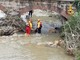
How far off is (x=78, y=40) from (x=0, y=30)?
6.56 m

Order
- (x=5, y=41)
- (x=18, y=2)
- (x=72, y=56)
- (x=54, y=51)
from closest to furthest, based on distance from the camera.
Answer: (x=72, y=56) → (x=54, y=51) → (x=5, y=41) → (x=18, y=2)

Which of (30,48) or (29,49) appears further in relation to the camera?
(30,48)

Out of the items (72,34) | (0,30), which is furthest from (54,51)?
(0,30)

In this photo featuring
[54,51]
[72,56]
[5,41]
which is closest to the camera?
[72,56]

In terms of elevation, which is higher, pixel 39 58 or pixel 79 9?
pixel 79 9

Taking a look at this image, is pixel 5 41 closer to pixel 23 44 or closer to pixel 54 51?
pixel 23 44

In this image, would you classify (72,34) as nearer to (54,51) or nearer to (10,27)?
(54,51)

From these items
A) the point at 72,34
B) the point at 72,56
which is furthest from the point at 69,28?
the point at 72,56

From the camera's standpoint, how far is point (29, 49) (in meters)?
24.8

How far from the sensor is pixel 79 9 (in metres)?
28.4

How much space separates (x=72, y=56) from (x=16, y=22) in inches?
283

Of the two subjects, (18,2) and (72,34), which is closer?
(72,34)

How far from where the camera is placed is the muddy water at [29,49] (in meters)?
23.2

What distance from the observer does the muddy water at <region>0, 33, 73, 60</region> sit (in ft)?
76.2
